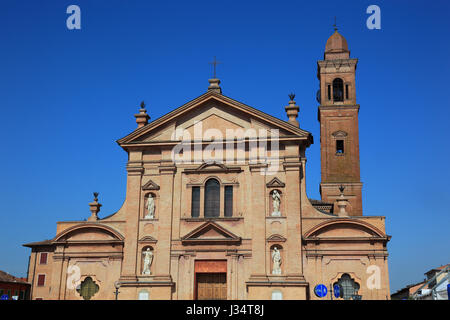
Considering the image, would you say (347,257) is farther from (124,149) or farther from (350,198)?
(124,149)

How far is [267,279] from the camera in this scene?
2630 cm

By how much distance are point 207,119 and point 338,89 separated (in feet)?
40.6

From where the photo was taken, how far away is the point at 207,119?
96.2 feet

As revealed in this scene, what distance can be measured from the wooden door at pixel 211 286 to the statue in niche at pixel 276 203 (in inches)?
166

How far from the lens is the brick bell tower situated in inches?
1348

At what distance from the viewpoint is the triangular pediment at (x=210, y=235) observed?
27.1 meters

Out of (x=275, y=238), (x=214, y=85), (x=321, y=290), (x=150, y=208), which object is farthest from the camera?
(x=214, y=85)

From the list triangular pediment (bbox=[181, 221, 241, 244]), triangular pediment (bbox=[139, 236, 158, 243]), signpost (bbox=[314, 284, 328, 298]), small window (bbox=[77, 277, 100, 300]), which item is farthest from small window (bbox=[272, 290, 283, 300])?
small window (bbox=[77, 277, 100, 300])

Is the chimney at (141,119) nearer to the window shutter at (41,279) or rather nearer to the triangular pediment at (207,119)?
the triangular pediment at (207,119)

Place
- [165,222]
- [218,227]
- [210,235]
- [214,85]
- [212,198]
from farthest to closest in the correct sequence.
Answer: [214,85] < [212,198] < [165,222] < [210,235] < [218,227]

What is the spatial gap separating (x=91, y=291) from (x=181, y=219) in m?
6.38

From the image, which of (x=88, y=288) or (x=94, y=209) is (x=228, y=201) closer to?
(x=94, y=209)

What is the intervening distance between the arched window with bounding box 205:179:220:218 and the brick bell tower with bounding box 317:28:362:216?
345 inches

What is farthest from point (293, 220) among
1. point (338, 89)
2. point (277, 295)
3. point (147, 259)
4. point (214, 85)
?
point (338, 89)
